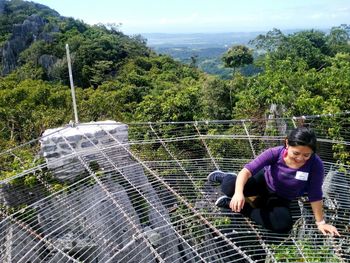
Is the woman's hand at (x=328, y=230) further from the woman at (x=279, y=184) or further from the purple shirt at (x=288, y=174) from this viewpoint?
the purple shirt at (x=288, y=174)

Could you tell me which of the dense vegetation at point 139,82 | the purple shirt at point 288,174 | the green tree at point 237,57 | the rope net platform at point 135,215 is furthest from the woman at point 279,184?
the green tree at point 237,57

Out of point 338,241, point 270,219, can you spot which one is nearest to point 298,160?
point 270,219

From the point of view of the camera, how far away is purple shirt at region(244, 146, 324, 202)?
6.86ft

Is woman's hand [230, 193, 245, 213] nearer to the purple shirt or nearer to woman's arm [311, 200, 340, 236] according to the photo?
the purple shirt

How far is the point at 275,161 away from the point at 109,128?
5.54 feet

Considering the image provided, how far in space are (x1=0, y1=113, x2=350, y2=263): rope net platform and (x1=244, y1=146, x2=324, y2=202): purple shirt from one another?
21 centimetres

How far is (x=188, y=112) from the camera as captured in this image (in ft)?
28.0

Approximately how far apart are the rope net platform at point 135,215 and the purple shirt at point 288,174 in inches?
8.3

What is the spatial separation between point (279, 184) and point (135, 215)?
0.92 metres

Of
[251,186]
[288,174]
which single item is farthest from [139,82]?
[288,174]

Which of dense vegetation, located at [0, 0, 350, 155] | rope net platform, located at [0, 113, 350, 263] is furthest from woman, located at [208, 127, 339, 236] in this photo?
dense vegetation, located at [0, 0, 350, 155]

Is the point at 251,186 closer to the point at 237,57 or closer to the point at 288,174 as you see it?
the point at 288,174

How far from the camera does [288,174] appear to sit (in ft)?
6.97

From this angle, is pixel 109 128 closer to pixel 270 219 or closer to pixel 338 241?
pixel 270 219
